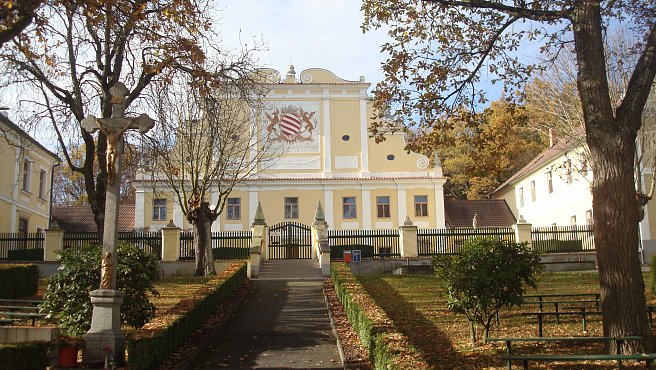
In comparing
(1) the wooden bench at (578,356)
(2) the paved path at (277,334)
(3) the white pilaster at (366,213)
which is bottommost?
(2) the paved path at (277,334)

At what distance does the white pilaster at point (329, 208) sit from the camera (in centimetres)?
4172

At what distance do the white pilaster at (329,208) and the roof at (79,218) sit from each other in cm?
1361

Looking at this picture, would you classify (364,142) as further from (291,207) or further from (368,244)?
(368,244)

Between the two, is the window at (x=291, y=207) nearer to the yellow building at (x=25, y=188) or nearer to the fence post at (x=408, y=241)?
the fence post at (x=408, y=241)

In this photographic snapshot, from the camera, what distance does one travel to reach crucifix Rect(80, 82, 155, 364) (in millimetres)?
9062

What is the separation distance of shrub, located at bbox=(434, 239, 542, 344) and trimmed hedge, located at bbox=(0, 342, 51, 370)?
6.36 meters

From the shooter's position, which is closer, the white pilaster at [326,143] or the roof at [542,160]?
the roof at [542,160]

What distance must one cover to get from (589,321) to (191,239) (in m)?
19.7

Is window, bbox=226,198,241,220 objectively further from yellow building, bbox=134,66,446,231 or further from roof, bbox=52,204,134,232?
roof, bbox=52,204,134,232

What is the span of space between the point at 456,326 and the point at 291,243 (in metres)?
19.6

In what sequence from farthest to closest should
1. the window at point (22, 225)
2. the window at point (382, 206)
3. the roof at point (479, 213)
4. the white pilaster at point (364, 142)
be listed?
the roof at point (479, 213) → the white pilaster at point (364, 142) → the window at point (382, 206) → the window at point (22, 225)

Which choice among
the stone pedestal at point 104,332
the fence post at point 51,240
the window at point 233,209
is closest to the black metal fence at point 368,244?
the fence post at point 51,240

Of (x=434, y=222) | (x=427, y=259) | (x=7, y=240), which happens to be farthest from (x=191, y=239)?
(x=434, y=222)

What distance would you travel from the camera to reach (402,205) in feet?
137
